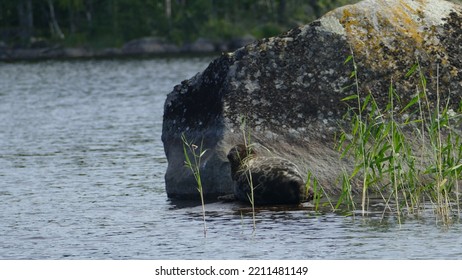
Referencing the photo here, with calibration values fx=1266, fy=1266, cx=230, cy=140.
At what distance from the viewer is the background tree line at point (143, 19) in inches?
3915

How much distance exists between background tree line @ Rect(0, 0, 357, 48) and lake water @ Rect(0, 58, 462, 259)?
229 ft

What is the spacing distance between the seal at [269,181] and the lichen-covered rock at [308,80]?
23.7 inches

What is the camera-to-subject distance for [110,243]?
44.6 feet

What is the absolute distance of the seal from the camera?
51.3 ft

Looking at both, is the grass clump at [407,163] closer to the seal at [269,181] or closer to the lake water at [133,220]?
the lake water at [133,220]

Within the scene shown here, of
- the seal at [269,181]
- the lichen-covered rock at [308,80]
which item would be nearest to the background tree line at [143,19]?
the lichen-covered rock at [308,80]

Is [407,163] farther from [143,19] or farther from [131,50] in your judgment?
[143,19]

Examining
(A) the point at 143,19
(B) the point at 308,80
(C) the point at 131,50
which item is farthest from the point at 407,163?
(A) the point at 143,19

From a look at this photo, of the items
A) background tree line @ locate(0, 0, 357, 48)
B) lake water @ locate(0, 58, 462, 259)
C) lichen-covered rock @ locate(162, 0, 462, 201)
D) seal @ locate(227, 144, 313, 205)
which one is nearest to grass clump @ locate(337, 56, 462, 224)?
lake water @ locate(0, 58, 462, 259)

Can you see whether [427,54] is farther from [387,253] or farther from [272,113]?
[387,253]

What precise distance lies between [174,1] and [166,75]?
159ft

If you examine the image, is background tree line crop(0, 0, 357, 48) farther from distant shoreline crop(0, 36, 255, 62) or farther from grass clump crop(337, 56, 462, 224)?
grass clump crop(337, 56, 462, 224)

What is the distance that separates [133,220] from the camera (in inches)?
600

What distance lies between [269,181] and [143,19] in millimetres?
89496
